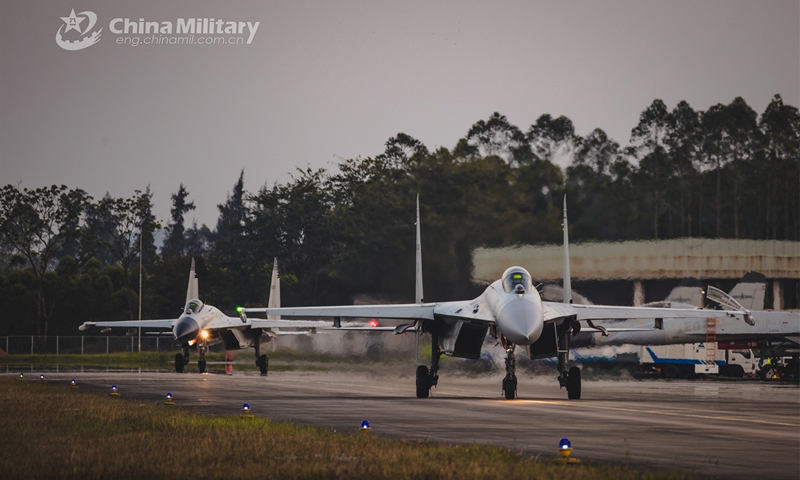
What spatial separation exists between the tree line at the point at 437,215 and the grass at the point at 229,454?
25.7m

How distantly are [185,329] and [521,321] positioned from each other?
19715mm

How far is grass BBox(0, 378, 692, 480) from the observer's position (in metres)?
9.31

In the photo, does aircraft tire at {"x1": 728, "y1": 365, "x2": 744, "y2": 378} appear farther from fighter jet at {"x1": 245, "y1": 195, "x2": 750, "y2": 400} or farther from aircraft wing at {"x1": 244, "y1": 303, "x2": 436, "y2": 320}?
aircraft wing at {"x1": 244, "y1": 303, "x2": 436, "y2": 320}

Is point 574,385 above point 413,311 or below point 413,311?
below

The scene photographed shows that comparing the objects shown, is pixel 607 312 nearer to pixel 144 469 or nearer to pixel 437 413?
pixel 437 413

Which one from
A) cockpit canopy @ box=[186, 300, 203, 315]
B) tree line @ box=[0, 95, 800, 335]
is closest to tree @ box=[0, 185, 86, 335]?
tree line @ box=[0, 95, 800, 335]

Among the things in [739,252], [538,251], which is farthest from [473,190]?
[739,252]

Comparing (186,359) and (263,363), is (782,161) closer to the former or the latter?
(263,363)

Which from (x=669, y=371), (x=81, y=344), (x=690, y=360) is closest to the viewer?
(x=690, y=360)

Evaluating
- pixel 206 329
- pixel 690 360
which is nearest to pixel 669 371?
pixel 690 360

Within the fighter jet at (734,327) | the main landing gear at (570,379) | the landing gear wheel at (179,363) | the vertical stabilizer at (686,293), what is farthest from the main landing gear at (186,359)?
the main landing gear at (570,379)

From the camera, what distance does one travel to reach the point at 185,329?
37.8 metres

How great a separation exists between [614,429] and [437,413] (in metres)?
4.10

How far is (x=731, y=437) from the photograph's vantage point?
13.6 metres
